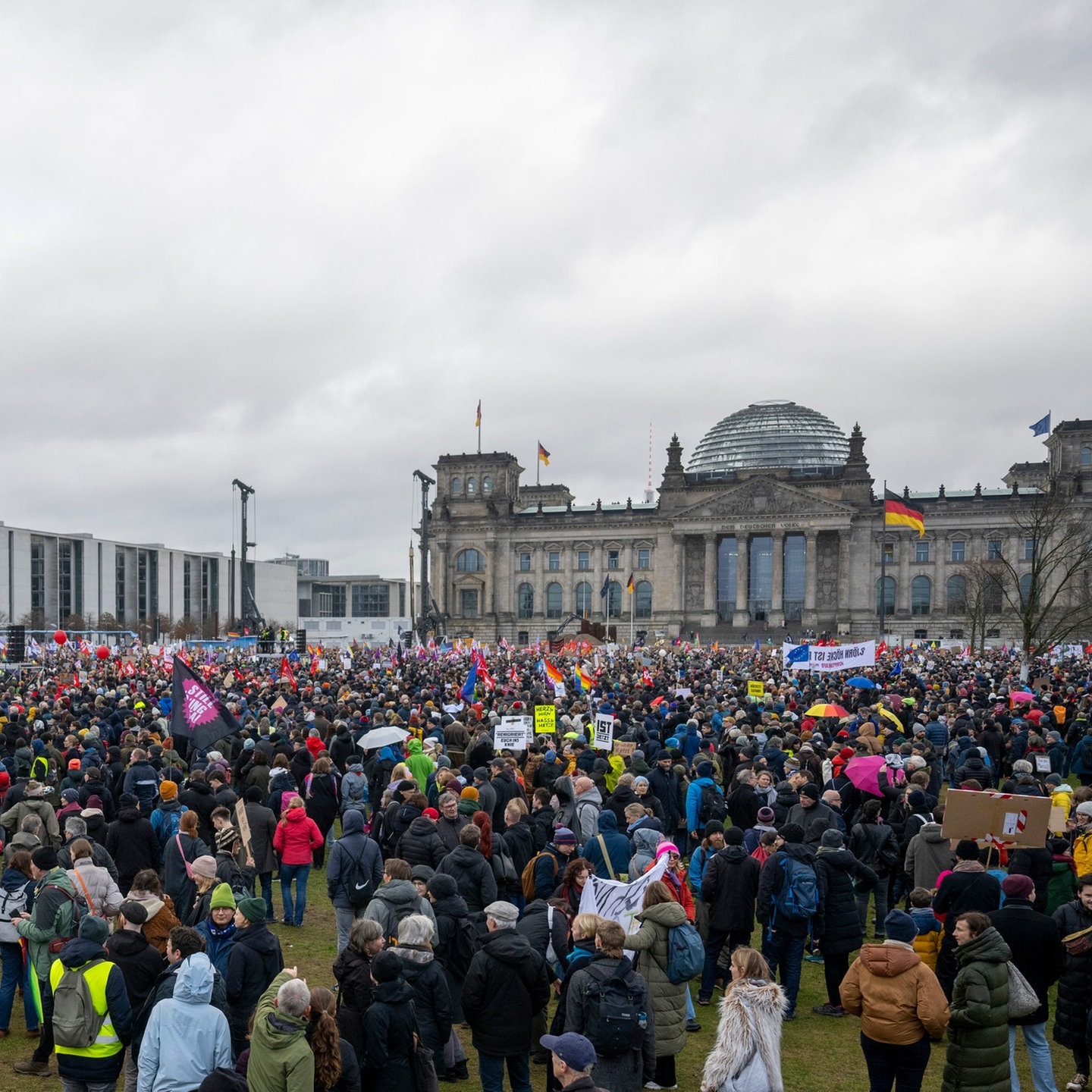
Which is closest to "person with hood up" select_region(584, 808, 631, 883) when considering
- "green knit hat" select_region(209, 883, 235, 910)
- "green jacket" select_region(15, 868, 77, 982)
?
"green knit hat" select_region(209, 883, 235, 910)

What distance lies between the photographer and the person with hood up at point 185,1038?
19.7ft

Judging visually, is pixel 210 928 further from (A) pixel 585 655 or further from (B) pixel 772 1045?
(A) pixel 585 655

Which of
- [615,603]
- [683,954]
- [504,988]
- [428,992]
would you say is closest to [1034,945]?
[683,954]

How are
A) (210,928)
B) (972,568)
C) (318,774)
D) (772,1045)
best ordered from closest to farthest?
(772,1045) → (210,928) → (318,774) → (972,568)

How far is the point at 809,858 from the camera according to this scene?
9.58 meters

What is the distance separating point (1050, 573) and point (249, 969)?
40.0 metres

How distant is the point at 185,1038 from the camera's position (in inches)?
238

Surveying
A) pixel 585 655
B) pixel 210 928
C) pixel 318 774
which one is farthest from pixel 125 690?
pixel 585 655

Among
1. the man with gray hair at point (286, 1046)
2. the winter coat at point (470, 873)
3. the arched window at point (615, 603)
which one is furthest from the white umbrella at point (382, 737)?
the arched window at point (615, 603)

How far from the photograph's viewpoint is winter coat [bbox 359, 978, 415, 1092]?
6.21 metres

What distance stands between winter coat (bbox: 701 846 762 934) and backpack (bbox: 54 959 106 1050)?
564 cm

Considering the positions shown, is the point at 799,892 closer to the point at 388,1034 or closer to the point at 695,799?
the point at 695,799

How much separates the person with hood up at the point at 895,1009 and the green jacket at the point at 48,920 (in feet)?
19.6

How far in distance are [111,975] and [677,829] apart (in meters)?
9.67
